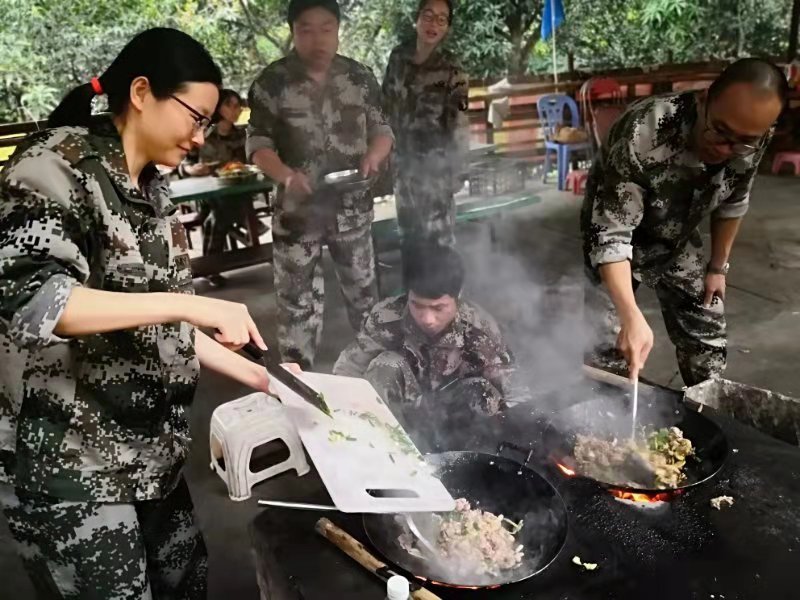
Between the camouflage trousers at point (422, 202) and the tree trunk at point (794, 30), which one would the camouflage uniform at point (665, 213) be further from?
the tree trunk at point (794, 30)

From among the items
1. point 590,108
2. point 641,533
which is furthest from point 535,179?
point 641,533

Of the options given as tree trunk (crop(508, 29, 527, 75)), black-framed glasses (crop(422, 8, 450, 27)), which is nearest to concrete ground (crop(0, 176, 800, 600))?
tree trunk (crop(508, 29, 527, 75))

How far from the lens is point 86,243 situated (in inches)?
52.6

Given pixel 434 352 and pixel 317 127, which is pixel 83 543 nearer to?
pixel 434 352

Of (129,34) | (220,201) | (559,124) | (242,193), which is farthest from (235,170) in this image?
(559,124)

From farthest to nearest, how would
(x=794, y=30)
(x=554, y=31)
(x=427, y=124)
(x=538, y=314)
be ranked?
(x=794, y=30), (x=554, y=31), (x=538, y=314), (x=427, y=124)

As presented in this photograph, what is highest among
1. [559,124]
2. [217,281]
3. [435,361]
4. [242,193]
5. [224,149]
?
[224,149]

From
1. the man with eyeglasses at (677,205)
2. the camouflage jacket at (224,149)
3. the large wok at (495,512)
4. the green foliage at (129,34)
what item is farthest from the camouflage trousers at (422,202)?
the large wok at (495,512)

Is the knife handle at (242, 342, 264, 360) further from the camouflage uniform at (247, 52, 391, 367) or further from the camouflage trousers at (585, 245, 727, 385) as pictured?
the camouflage uniform at (247, 52, 391, 367)

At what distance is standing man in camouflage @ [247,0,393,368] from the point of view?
363 cm

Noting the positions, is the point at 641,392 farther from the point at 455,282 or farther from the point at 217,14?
the point at 217,14

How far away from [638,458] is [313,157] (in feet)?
8.71

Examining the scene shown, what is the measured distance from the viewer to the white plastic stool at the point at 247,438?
296 centimetres

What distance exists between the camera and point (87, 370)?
1.42 meters
